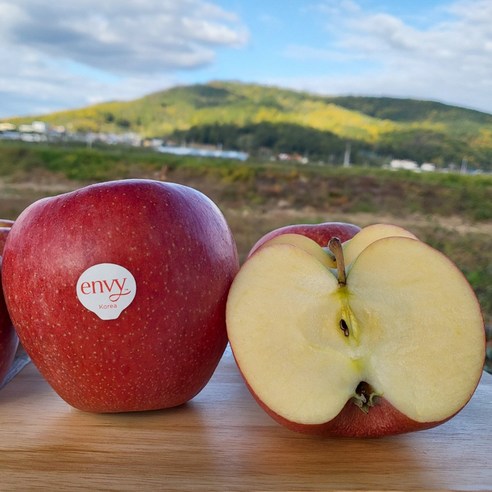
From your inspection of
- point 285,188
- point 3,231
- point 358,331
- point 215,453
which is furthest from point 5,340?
point 285,188

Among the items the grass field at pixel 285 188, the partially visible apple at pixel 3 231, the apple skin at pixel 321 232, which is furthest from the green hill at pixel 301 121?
the partially visible apple at pixel 3 231

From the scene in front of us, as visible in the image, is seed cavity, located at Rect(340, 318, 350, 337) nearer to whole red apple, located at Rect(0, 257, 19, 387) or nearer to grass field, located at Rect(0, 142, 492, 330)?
whole red apple, located at Rect(0, 257, 19, 387)

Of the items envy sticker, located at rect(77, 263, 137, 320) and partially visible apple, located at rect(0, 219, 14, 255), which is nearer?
envy sticker, located at rect(77, 263, 137, 320)

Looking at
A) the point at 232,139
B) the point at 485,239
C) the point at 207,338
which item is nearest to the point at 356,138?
the point at 232,139

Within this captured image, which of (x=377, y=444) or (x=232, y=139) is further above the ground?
(x=377, y=444)

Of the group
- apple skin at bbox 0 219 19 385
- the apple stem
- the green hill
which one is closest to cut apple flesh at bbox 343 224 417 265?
the apple stem

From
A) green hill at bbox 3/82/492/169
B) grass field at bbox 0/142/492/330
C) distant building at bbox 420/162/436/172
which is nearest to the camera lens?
grass field at bbox 0/142/492/330

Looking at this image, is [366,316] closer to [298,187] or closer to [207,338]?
[207,338]
